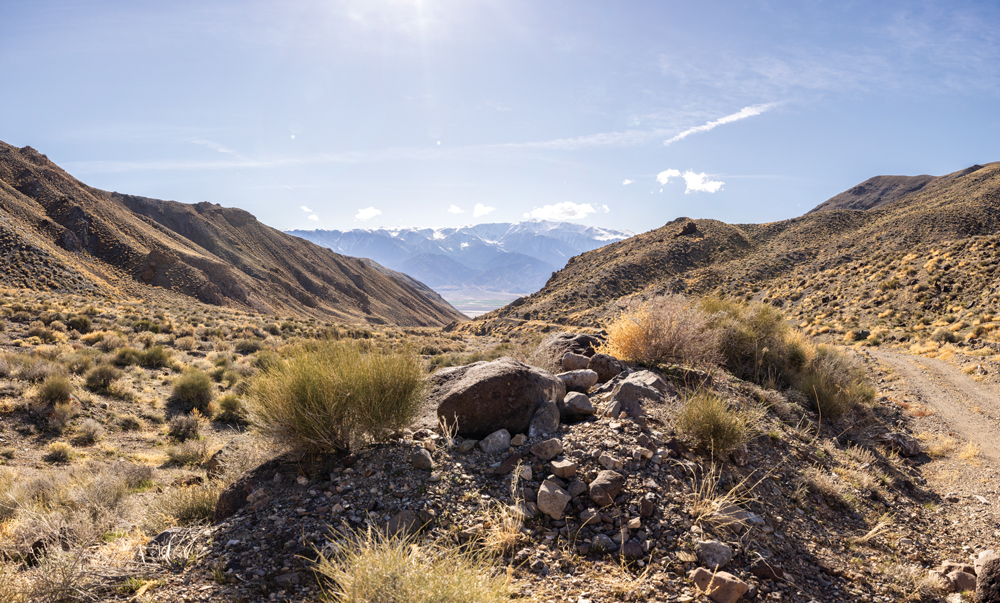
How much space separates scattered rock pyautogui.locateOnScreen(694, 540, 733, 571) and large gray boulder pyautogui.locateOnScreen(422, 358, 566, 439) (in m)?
2.14

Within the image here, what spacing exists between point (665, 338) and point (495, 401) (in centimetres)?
397

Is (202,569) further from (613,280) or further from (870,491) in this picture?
(613,280)

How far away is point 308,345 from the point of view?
5.03 meters

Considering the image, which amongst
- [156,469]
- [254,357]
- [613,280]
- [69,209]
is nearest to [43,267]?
[69,209]

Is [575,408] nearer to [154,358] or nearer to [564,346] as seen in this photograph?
[564,346]

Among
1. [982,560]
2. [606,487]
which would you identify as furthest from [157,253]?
[982,560]

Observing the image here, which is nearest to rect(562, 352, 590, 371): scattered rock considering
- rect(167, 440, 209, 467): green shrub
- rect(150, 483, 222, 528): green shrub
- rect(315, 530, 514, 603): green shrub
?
rect(315, 530, 514, 603): green shrub

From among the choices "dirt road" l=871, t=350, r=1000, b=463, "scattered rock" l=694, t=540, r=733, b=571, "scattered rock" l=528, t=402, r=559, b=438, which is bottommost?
"dirt road" l=871, t=350, r=1000, b=463

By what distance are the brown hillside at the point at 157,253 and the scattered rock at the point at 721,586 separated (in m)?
44.7

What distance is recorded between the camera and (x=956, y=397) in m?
10.9

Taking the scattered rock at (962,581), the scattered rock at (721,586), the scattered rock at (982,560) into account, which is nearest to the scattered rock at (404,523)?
the scattered rock at (721,586)

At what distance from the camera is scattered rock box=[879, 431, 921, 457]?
24.2ft

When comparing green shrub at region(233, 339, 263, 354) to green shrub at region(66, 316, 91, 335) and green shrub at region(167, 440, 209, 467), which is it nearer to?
green shrub at region(66, 316, 91, 335)

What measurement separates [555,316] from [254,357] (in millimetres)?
34886
